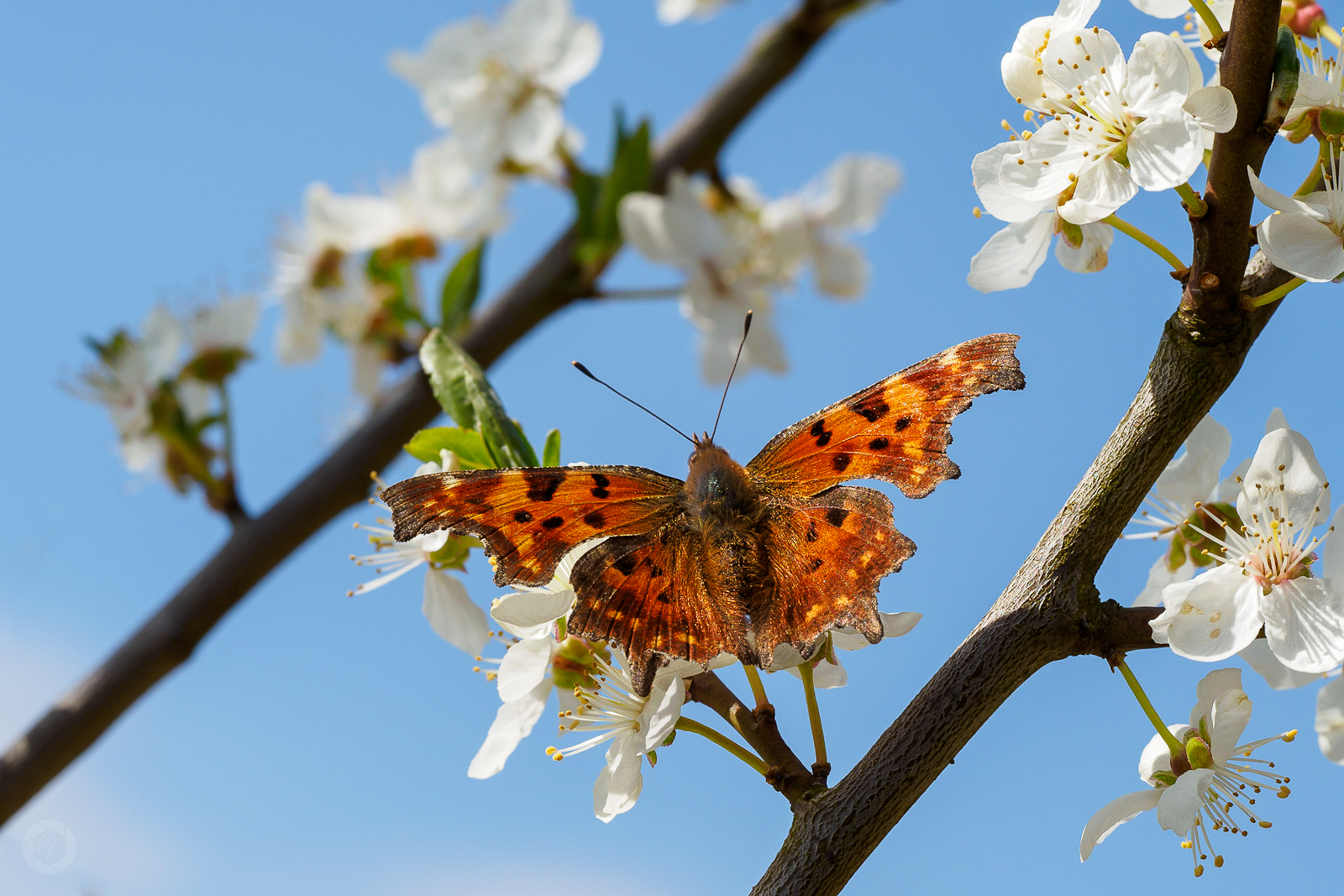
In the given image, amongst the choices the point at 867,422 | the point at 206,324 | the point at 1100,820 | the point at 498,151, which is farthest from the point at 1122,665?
the point at 206,324

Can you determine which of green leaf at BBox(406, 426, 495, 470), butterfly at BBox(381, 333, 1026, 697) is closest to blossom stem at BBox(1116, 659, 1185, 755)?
butterfly at BBox(381, 333, 1026, 697)

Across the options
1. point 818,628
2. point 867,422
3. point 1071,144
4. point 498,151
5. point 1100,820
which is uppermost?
point 498,151

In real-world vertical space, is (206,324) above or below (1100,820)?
above

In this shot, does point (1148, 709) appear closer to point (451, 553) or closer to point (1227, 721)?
point (1227, 721)

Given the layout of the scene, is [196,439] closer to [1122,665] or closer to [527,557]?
[527,557]

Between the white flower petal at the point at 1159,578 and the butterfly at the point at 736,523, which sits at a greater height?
the white flower petal at the point at 1159,578

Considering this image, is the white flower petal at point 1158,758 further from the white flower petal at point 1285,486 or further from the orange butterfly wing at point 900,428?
the orange butterfly wing at point 900,428

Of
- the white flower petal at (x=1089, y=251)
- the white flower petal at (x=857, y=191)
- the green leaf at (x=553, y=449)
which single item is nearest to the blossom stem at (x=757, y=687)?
the green leaf at (x=553, y=449)
